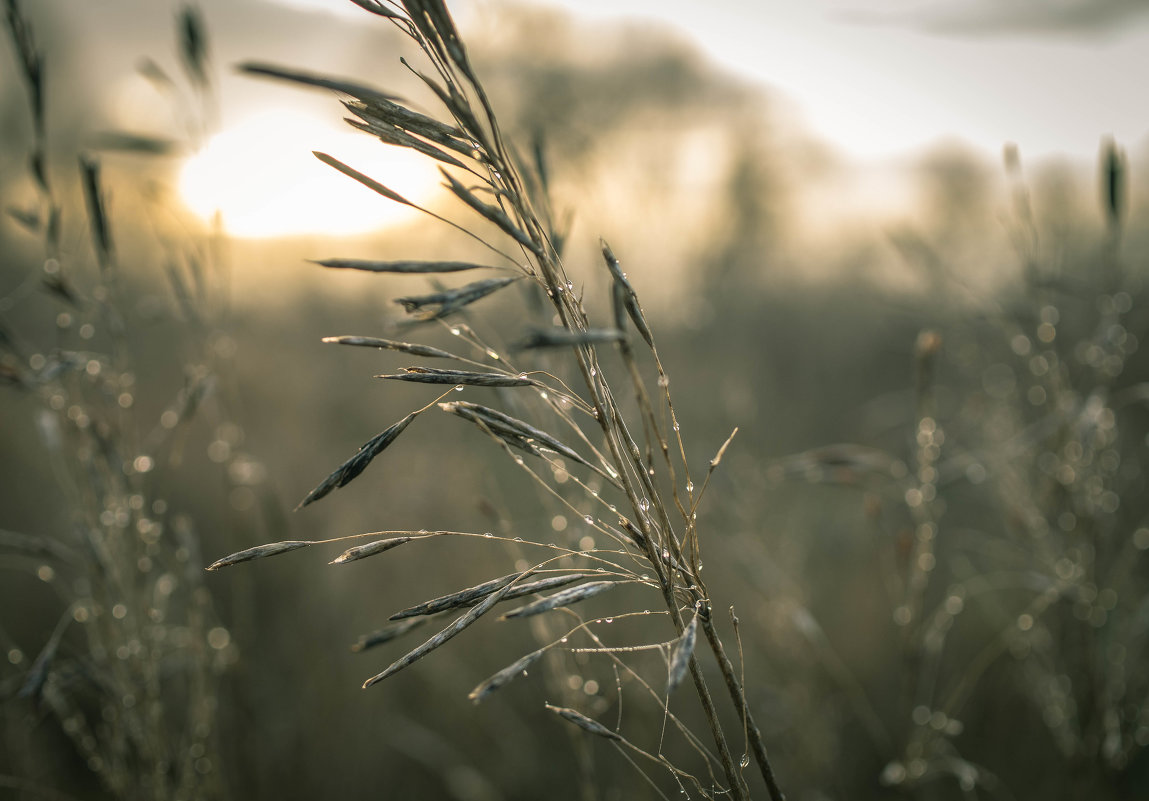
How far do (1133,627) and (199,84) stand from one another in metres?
2.19

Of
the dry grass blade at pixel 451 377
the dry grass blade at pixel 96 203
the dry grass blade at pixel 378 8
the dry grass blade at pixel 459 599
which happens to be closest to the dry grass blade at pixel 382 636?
the dry grass blade at pixel 459 599

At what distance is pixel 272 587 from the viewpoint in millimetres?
2076

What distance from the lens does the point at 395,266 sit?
2.02ft

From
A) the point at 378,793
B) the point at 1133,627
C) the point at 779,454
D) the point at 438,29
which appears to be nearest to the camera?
the point at 438,29

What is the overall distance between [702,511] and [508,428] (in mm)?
1733

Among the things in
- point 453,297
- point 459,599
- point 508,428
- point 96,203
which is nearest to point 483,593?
point 459,599

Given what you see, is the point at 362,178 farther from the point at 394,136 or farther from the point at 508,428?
the point at 508,428

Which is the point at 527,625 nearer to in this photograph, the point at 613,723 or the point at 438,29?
the point at 613,723

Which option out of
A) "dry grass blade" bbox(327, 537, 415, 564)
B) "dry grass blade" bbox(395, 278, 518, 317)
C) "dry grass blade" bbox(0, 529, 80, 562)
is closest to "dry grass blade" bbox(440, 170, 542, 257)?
"dry grass blade" bbox(395, 278, 518, 317)

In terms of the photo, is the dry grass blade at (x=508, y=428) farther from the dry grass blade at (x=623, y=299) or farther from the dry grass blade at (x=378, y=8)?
the dry grass blade at (x=378, y=8)

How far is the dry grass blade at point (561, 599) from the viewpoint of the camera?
59 centimetres

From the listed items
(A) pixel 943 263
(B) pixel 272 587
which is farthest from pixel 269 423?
(A) pixel 943 263

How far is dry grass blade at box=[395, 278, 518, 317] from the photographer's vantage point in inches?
22.5

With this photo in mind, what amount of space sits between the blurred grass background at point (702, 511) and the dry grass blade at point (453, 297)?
0.42 feet
